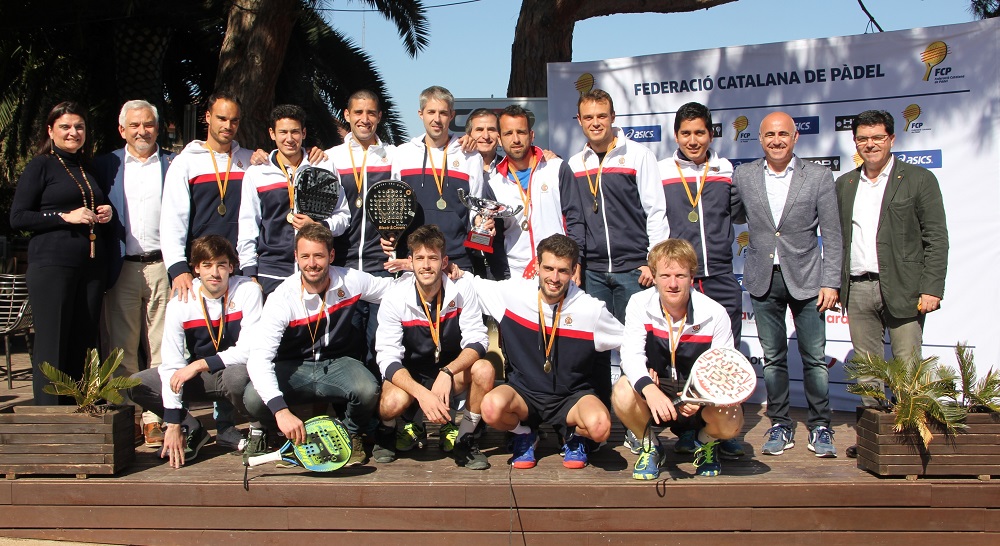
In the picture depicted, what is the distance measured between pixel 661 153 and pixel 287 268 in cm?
306

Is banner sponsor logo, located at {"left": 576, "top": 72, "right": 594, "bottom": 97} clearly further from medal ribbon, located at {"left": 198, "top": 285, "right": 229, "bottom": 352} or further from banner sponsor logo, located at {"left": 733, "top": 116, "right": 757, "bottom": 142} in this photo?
medal ribbon, located at {"left": 198, "top": 285, "right": 229, "bottom": 352}

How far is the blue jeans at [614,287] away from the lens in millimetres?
5211

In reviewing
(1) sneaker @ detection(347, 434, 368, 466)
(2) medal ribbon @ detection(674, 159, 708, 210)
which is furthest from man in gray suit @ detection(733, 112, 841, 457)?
(1) sneaker @ detection(347, 434, 368, 466)

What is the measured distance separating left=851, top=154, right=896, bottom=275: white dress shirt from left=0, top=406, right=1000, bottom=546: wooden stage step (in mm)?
1240

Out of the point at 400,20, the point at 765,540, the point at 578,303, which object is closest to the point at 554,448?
the point at 578,303

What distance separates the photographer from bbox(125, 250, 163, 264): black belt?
532 cm

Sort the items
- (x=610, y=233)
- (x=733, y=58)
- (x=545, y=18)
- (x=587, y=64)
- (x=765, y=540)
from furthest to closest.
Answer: (x=545, y=18) < (x=587, y=64) < (x=733, y=58) < (x=610, y=233) < (x=765, y=540)

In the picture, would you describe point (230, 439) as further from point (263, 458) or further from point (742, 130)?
point (742, 130)

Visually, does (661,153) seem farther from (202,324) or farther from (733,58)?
(202,324)

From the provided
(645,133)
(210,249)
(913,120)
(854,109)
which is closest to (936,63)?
(913,120)

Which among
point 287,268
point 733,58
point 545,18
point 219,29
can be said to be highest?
point 219,29

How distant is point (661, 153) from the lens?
6.66 metres

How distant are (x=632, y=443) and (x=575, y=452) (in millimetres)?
333

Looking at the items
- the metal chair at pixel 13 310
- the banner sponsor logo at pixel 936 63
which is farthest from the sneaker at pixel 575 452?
the metal chair at pixel 13 310
